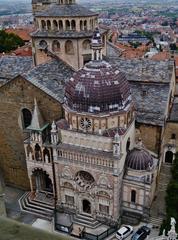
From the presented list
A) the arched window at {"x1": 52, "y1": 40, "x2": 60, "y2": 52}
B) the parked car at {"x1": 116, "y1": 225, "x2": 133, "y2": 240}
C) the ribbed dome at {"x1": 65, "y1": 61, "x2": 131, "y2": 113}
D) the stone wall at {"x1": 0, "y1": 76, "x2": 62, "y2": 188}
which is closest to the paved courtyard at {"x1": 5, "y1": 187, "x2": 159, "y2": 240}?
the parked car at {"x1": 116, "y1": 225, "x2": 133, "y2": 240}

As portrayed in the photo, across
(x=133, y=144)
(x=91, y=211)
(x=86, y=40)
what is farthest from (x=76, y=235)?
(x=86, y=40)

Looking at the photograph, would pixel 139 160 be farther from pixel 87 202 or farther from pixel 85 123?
pixel 87 202

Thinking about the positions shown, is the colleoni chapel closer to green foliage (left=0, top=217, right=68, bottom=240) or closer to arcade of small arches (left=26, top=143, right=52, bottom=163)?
arcade of small arches (left=26, top=143, right=52, bottom=163)

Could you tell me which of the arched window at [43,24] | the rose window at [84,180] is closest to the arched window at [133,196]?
the rose window at [84,180]


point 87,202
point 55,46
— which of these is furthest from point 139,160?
point 55,46

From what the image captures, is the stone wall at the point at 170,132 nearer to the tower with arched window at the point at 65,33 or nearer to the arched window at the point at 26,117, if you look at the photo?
the tower with arched window at the point at 65,33
